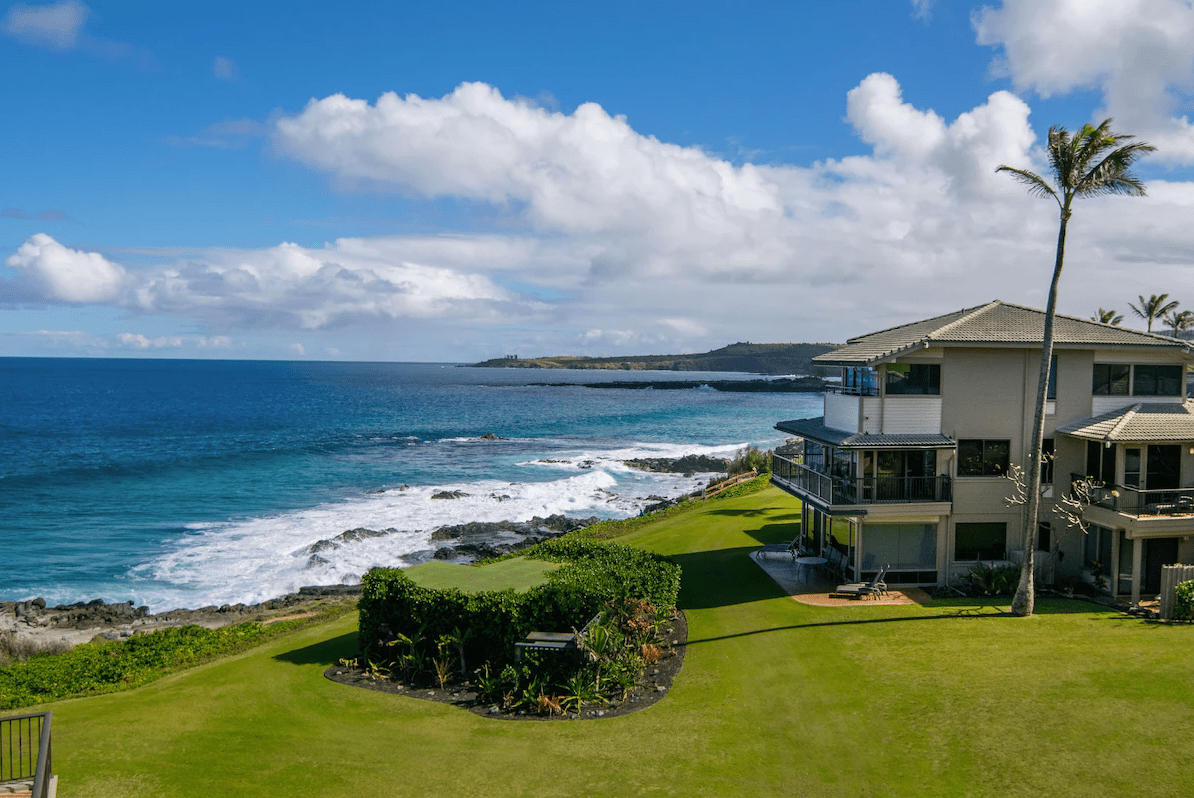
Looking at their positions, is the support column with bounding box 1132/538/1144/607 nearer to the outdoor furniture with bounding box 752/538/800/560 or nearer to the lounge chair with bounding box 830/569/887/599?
the lounge chair with bounding box 830/569/887/599

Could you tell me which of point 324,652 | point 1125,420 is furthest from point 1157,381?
point 324,652

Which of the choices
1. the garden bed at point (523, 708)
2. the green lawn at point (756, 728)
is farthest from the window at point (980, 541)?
the garden bed at point (523, 708)

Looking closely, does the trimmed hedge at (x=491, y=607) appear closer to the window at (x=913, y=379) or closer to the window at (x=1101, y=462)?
the window at (x=913, y=379)

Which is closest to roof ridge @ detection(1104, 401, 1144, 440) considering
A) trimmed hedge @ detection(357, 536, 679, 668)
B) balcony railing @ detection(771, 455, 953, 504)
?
balcony railing @ detection(771, 455, 953, 504)

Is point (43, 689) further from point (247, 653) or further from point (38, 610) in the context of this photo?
point (38, 610)

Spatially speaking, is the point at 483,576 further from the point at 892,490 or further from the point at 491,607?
the point at 892,490

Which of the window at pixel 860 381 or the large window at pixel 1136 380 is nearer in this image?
the window at pixel 860 381
